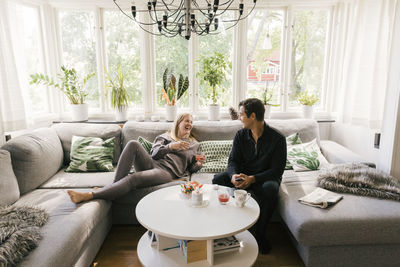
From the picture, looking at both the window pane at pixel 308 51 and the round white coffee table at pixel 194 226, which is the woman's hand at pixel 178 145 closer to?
the round white coffee table at pixel 194 226

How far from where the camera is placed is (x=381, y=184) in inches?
88.0

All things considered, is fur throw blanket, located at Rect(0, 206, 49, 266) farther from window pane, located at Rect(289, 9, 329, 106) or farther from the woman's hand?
window pane, located at Rect(289, 9, 329, 106)

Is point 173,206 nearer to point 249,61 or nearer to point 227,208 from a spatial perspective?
point 227,208

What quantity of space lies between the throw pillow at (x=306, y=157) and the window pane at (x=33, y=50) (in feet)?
8.89

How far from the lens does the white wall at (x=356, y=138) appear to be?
305cm

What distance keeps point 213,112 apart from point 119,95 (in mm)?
1137

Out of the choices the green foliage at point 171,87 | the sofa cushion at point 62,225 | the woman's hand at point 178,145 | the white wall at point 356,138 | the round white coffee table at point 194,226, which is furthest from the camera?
the green foliage at point 171,87

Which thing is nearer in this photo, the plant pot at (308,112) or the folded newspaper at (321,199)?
the folded newspaper at (321,199)

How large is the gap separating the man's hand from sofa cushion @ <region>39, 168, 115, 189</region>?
1.11 meters

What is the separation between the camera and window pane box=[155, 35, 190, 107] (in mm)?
3541

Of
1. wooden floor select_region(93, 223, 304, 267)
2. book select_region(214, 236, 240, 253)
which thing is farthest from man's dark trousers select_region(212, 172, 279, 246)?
book select_region(214, 236, 240, 253)

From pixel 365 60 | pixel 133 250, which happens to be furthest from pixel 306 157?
pixel 133 250

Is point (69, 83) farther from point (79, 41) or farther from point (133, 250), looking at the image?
point (133, 250)

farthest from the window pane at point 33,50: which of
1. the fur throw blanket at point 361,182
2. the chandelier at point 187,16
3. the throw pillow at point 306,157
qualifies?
the fur throw blanket at point 361,182
